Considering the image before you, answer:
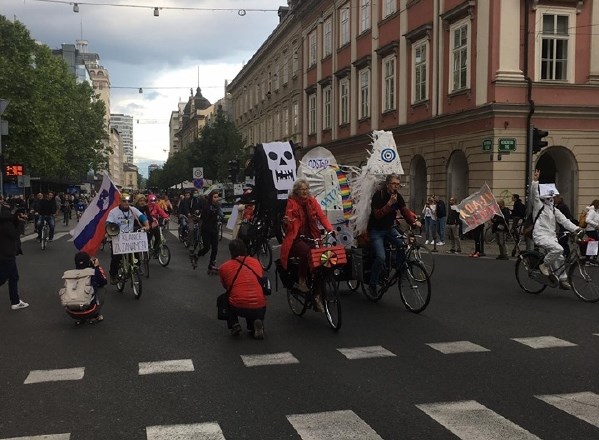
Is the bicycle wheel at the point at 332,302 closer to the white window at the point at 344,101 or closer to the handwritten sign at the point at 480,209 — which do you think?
the handwritten sign at the point at 480,209

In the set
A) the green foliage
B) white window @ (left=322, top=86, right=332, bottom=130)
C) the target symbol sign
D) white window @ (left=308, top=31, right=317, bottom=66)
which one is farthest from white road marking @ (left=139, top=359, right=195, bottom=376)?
white window @ (left=308, top=31, right=317, bottom=66)

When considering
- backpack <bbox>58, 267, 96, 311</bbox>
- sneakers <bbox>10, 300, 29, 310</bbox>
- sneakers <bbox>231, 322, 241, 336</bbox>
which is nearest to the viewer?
sneakers <bbox>231, 322, 241, 336</bbox>

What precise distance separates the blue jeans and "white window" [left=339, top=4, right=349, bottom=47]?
2759 centimetres

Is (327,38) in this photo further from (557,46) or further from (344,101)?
(557,46)

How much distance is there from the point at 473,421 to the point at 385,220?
15.3 ft

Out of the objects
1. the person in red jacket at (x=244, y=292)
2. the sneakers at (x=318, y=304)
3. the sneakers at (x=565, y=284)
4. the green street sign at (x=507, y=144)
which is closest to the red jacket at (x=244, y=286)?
the person in red jacket at (x=244, y=292)

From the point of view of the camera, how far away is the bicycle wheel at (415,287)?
27.5 ft

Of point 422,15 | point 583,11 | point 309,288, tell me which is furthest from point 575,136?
point 309,288

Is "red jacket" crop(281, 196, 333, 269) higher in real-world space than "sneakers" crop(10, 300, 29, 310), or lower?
higher

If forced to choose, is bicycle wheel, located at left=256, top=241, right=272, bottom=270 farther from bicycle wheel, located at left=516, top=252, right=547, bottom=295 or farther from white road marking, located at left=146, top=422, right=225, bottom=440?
white road marking, located at left=146, top=422, right=225, bottom=440

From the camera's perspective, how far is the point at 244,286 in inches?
276

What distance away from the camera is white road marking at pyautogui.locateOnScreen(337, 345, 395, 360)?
20.4 ft

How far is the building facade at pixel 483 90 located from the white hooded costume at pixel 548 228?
646cm

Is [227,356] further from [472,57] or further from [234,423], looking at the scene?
[472,57]
